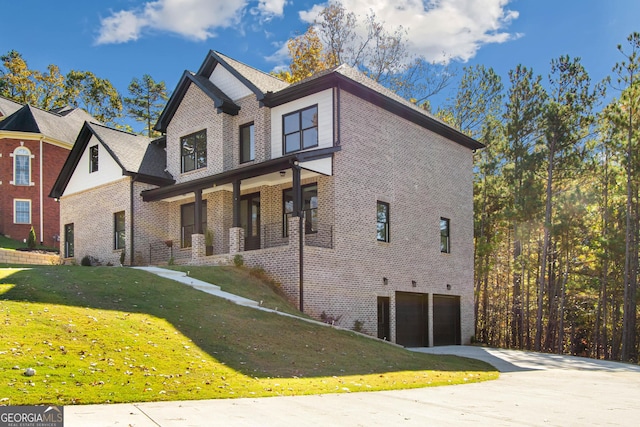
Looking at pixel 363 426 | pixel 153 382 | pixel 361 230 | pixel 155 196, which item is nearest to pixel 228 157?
pixel 155 196

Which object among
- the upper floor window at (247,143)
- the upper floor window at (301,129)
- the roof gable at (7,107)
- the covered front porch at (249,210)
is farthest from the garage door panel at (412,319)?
the roof gable at (7,107)

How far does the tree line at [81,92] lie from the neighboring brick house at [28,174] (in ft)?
40.2

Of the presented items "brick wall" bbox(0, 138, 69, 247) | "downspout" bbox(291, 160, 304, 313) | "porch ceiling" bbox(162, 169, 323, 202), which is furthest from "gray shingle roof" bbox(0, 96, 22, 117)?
"downspout" bbox(291, 160, 304, 313)

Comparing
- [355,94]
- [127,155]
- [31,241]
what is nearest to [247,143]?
[355,94]

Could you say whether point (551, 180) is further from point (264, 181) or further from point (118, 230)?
point (118, 230)

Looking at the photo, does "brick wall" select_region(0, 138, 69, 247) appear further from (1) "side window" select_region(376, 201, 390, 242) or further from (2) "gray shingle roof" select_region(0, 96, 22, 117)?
(1) "side window" select_region(376, 201, 390, 242)

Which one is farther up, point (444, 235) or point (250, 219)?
point (250, 219)

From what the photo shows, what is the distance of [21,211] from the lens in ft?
117

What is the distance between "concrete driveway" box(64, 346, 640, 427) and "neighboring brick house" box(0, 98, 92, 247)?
1256 inches

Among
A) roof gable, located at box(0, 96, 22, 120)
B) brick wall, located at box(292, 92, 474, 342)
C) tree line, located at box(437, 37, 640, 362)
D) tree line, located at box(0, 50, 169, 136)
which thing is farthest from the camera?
tree line, located at box(0, 50, 169, 136)

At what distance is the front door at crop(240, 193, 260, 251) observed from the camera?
→ 22.5 meters

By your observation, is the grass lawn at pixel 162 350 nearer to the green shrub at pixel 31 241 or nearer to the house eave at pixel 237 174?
the house eave at pixel 237 174

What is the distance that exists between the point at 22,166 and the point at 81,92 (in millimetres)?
18478

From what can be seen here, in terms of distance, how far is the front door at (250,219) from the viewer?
22.5 meters
